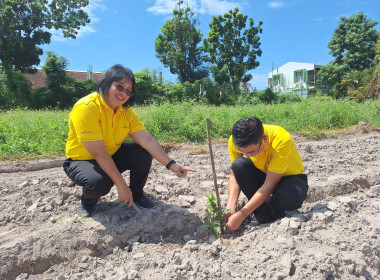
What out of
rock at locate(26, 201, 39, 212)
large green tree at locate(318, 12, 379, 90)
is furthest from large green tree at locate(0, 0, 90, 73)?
large green tree at locate(318, 12, 379, 90)

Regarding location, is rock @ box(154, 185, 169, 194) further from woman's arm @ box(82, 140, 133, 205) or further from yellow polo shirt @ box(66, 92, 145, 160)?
woman's arm @ box(82, 140, 133, 205)

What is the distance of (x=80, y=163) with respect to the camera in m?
2.25

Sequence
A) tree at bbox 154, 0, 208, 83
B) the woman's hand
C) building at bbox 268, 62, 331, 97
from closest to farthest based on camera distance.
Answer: the woman's hand, tree at bbox 154, 0, 208, 83, building at bbox 268, 62, 331, 97

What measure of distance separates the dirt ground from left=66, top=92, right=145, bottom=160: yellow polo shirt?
0.59 meters

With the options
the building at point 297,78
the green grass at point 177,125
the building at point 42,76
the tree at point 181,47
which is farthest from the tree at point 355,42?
the building at point 42,76

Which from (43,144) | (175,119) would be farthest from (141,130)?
(175,119)

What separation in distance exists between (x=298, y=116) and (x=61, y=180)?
624 centimetres

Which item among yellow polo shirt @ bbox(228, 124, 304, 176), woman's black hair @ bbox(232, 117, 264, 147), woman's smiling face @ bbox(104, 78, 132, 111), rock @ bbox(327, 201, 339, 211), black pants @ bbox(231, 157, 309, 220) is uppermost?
woman's smiling face @ bbox(104, 78, 132, 111)

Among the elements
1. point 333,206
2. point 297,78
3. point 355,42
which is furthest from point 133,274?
point 297,78

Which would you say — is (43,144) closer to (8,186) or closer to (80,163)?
(8,186)

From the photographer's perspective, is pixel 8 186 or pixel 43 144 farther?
pixel 43 144

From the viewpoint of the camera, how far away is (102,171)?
2.19m

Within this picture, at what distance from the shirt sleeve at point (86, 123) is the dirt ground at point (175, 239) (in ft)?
2.40

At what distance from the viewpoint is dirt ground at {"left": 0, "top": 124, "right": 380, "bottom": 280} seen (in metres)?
1.79
